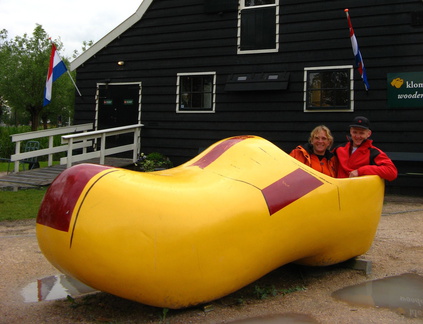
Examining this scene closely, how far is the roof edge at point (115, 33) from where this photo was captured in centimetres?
1024

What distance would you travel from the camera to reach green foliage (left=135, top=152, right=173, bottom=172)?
30.9 ft

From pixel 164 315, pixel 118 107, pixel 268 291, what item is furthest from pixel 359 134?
pixel 118 107

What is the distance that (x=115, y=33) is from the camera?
414 inches

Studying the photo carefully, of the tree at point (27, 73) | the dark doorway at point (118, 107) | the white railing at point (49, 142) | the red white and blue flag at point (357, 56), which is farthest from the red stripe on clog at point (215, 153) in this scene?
the tree at point (27, 73)

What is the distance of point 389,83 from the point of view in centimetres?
787

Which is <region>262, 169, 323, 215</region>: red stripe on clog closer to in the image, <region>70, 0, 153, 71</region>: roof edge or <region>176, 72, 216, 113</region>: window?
<region>176, 72, 216, 113</region>: window

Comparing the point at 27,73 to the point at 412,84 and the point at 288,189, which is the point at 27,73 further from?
the point at 288,189

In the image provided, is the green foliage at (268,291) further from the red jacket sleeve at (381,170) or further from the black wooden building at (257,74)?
the black wooden building at (257,74)

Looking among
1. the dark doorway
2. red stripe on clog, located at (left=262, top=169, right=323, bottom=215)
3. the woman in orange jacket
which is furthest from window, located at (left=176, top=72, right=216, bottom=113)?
red stripe on clog, located at (left=262, top=169, right=323, bottom=215)

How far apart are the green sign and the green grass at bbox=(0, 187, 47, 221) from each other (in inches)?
253

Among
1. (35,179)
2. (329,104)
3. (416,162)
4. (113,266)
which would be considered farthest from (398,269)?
(35,179)

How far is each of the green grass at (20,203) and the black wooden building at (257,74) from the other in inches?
125

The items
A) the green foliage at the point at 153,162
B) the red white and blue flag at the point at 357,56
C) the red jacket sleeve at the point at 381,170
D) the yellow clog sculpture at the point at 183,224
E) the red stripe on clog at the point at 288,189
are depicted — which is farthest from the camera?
the green foliage at the point at 153,162

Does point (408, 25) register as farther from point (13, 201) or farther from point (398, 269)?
point (13, 201)
